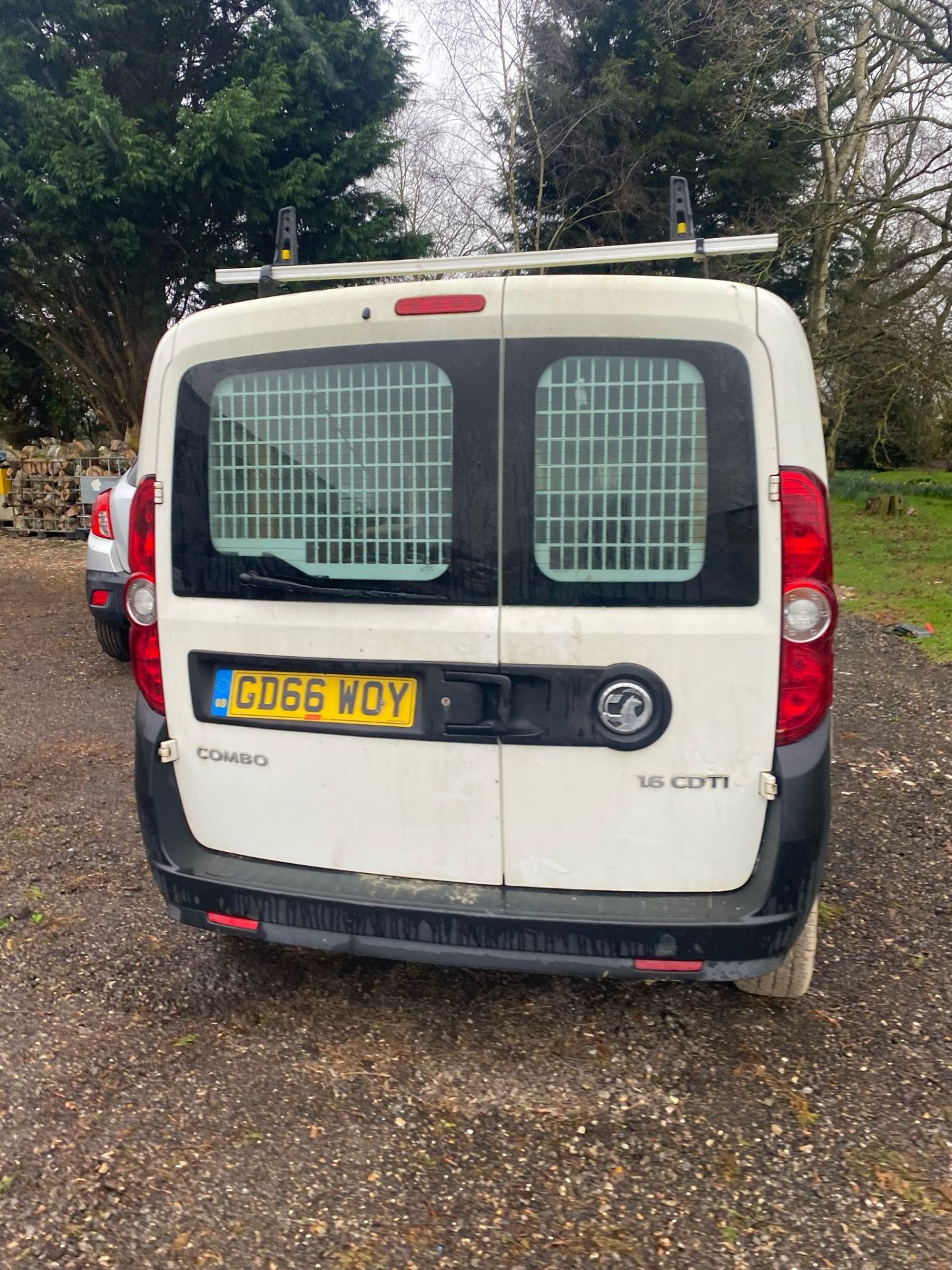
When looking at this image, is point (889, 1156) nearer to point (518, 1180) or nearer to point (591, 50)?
point (518, 1180)

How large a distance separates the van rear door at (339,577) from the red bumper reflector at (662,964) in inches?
17.2

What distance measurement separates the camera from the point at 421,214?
73.8 feet

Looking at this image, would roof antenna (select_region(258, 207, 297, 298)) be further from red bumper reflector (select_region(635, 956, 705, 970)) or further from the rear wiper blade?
red bumper reflector (select_region(635, 956, 705, 970))

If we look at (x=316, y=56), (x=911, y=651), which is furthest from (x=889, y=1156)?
(x=316, y=56)

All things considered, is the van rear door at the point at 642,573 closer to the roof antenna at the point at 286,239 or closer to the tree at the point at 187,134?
the roof antenna at the point at 286,239

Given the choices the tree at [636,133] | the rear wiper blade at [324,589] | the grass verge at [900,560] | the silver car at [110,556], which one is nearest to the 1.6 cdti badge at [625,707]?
the rear wiper blade at [324,589]

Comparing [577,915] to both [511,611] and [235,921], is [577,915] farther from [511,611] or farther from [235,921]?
[235,921]

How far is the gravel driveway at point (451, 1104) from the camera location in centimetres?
217

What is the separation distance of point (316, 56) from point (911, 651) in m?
12.5

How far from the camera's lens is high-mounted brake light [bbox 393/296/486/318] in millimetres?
2490

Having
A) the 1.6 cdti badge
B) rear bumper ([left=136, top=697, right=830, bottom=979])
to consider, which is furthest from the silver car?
the 1.6 cdti badge

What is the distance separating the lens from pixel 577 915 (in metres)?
2.56

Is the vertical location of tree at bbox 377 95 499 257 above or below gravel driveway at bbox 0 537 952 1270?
above

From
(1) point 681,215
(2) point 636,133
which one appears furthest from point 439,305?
(2) point 636,133
